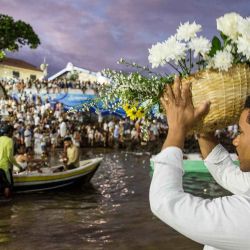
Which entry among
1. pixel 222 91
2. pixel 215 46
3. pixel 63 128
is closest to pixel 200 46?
pixel 215 46

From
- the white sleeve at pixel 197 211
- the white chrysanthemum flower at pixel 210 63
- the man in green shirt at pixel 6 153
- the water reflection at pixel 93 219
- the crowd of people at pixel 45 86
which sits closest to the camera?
the white sleeve at pixel 197 211

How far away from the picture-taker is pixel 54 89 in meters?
33.9

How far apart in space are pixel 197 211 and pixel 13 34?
109 feet

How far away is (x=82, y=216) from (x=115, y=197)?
2.77m

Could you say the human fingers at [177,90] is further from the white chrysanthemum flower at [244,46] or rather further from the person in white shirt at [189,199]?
the white chrysanthemum flower at [244,46]

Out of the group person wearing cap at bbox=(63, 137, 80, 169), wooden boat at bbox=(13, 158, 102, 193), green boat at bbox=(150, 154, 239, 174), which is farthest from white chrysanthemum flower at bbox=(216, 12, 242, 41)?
green boat at bbox=(150, 154, 239, 174)

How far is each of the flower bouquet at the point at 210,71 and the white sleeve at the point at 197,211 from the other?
46 cm

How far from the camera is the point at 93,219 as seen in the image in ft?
35.5

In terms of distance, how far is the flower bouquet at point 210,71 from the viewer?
7.20ft

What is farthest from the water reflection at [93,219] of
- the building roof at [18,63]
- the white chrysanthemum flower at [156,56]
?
the building roof at [18,63]

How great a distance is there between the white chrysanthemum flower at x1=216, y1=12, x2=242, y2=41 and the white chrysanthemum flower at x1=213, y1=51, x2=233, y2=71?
14 centimetres

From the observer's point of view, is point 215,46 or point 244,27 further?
point 215,46

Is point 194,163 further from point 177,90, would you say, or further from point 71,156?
point 177,90

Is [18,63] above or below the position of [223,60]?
above
